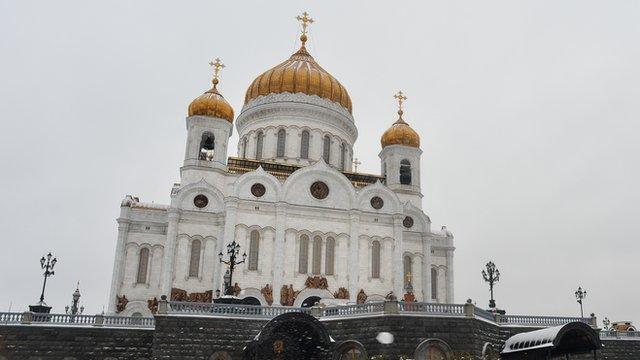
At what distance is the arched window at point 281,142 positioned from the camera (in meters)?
43.4

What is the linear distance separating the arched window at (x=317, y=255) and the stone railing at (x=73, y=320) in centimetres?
1217

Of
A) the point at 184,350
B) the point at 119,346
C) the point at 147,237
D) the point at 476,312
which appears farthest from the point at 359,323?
the point at 147,237

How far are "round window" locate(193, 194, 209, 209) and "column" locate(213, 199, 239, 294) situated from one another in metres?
1.85

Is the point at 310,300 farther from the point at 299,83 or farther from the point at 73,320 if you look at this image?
the point at 299,83

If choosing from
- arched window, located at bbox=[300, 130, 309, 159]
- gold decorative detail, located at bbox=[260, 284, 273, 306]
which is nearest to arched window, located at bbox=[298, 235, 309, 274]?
gold decorative detail, located at bbox=[260, 284, 273, 306]

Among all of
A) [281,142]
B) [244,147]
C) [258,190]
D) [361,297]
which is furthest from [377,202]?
[244,147]

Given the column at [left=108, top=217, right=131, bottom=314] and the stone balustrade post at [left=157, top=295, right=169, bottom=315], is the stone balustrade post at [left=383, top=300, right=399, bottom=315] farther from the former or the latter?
the column at [left=108, top=217, right=131, bottom=314]

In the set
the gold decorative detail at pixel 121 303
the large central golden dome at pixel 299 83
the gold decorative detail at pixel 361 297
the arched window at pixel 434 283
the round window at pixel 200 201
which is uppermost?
the large central golden dome at pixel 299 83

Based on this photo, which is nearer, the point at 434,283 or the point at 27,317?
the point at 27,317

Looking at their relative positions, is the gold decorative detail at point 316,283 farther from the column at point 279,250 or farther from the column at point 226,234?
the column at point 226,234

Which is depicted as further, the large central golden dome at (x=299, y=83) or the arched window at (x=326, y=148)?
the large central golden dome at (x=299, y=83)

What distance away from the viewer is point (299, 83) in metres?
44.7

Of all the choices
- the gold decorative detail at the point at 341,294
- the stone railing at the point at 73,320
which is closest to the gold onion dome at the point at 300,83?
the gold decorative detail at the point at 341,294

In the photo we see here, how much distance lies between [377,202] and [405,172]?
17.9 ft
